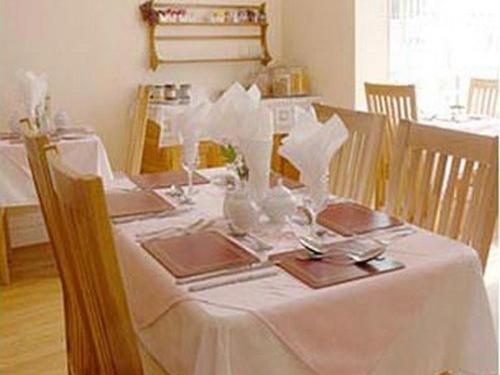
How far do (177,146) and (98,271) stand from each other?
10.0ft

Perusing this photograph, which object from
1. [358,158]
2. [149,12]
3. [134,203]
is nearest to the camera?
[134,203]

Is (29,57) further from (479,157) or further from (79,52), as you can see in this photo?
(479,157)

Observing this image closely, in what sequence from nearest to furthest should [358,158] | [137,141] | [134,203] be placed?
[134,203] → [358,158] → [137,141]

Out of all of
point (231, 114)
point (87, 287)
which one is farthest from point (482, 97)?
point (87, 287)

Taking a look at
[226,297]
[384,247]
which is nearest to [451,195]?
[384,247]

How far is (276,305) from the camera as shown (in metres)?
1.41

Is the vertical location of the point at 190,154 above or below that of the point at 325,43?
below

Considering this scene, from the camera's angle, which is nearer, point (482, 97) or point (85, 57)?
point (85, 57)

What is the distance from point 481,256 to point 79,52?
10.7 feet

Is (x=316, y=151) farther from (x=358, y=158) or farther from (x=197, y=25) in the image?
(x=197, y=25)

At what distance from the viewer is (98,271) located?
136cm

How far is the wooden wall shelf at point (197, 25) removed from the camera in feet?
15.2

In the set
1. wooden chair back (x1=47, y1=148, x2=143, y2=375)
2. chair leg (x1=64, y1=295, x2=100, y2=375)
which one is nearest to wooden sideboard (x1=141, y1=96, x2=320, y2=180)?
chair leg (x1=64, y1=295, x2=100, y2=375)

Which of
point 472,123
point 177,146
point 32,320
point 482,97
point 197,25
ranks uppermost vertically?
point 197,25
